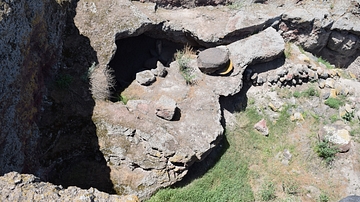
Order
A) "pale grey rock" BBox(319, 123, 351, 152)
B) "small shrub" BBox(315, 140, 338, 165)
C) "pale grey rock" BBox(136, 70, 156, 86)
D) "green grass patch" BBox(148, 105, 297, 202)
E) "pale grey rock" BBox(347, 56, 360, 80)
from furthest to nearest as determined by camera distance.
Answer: "pale grey rock" BBox(347, 56, 360, 80) → "pale grey rock" BBox(136, 70, 156, 86) → "pale grey rock" BBox(319, 123, 351, 152) → "small shrub" BBox(315, 140, 338, 165) → "green grass patch" BBox(148, 105, 297, 202)

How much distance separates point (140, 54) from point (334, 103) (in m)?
6.35

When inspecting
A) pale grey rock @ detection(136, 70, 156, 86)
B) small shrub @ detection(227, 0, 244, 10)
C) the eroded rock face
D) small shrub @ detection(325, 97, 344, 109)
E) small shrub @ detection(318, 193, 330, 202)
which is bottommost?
small shrub @ detection(318, 193, 330, 202)

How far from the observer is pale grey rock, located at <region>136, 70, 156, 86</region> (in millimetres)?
9727

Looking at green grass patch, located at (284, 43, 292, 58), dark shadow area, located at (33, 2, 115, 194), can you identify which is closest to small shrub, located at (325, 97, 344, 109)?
green grass patch, located at (284, 43, 292, 58)

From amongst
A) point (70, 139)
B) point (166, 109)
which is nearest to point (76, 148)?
point (70, 139)

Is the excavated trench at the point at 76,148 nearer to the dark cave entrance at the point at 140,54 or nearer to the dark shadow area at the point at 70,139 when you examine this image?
the dark shadow area at the point at 70,139

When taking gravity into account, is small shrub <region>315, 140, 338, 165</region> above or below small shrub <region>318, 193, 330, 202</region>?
above

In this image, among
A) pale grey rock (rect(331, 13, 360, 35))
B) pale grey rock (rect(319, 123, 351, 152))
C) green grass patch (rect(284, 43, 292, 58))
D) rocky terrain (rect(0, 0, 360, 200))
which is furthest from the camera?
pale grey rock (rect(331, 13, 360, 35))

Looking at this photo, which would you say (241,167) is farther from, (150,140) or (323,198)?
(150,140)

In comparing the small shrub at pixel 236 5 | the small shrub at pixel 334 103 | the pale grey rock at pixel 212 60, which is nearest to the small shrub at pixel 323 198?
the small shrub at pixel 334 103

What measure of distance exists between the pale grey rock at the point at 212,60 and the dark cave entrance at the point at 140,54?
1384 mm

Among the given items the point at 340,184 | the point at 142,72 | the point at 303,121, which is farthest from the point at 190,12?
the point at 340,184

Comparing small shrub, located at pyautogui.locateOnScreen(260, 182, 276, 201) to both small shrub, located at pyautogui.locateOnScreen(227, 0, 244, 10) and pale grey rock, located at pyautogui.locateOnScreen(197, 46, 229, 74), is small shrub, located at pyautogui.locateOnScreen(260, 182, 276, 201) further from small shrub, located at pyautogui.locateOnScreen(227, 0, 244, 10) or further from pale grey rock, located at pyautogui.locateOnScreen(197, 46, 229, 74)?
small shrub, located at pyautogui.locateOnScreen(227, 0, 244, 10)

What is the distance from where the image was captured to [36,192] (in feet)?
14.0
